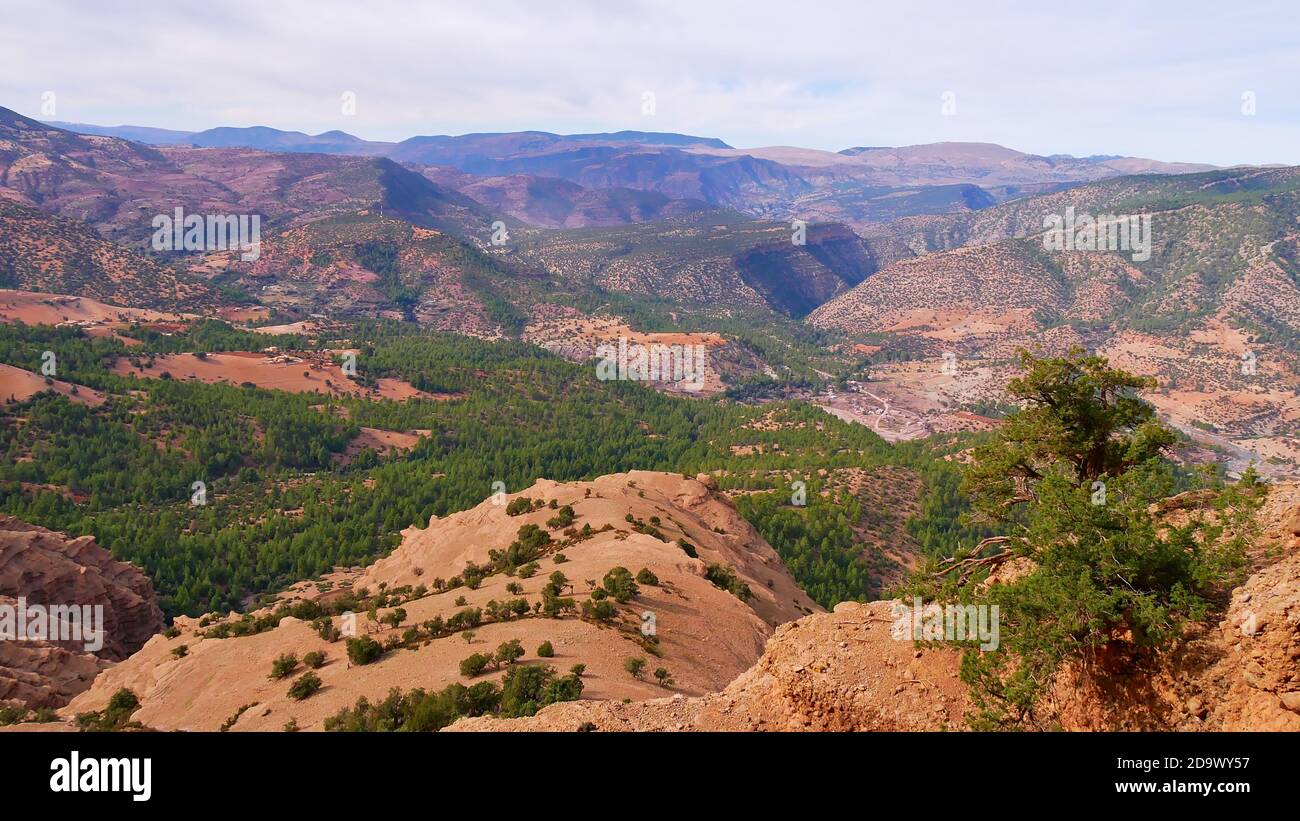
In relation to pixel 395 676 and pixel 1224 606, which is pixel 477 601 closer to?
pixel 395 676

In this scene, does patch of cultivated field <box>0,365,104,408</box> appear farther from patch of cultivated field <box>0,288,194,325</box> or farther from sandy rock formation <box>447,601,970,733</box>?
sandy rock formation <box>447,601,970,733</box>

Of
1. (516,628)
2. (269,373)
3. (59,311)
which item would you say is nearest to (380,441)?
(269,373)

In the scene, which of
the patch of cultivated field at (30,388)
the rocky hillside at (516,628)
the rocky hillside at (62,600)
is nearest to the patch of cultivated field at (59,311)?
the patch of cultivated field at (30,388)

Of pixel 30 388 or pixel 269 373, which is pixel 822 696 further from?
pixel 269 373

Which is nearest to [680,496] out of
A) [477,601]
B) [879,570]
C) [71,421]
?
[879,570]

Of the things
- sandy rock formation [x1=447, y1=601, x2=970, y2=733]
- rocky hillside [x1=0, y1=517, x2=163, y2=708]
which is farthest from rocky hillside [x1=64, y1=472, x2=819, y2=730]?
sandy rock formation [x1=447, y1=601, x2=970, y2=733]
